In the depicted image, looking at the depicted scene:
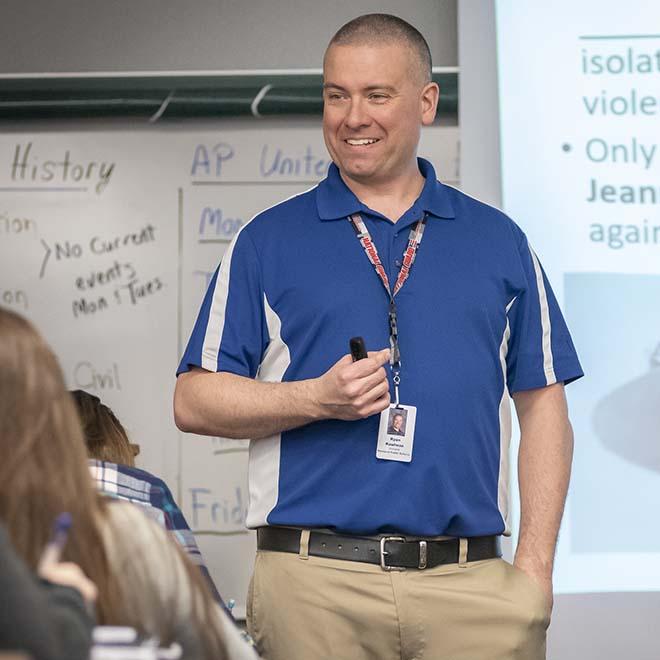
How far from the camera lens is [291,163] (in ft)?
13.1

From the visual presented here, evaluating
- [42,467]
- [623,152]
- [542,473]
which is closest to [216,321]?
[542,473]

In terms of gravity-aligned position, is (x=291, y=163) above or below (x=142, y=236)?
above

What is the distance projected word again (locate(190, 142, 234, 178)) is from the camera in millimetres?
4020

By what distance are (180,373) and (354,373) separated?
1.45 ft

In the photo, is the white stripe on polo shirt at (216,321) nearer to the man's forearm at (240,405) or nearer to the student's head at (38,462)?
the man's forearm at (240,405)

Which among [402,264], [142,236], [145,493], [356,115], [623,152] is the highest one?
[623,152]

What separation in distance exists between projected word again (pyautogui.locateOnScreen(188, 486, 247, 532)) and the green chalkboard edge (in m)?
1.23

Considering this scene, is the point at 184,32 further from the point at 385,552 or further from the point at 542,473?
the point at 385,552

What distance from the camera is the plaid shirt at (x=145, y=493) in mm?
2611

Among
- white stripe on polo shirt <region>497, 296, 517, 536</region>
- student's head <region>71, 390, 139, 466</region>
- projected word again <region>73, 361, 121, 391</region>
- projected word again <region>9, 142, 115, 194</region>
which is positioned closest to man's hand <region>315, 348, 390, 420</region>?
white stripe on polo shirt <region>497, 296, 517, 536</region>

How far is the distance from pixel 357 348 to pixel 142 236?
2121 mm

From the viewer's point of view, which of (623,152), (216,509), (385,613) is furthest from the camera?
(216,509)

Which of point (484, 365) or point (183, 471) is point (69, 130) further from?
point (484, 365)

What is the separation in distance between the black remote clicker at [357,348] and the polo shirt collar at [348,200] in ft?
1.28
